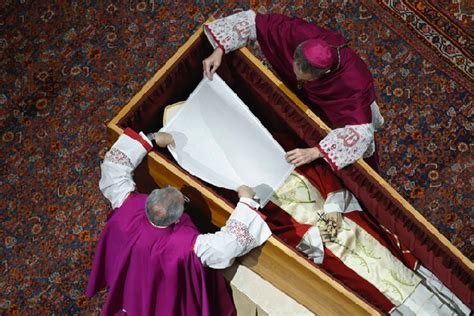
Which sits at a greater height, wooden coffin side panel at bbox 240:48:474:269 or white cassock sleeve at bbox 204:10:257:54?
white cassock sleeve at bbox 204:10:257:54

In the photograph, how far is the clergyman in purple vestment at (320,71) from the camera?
2.62m

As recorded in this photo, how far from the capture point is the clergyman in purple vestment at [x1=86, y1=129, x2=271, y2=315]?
98.7 inches

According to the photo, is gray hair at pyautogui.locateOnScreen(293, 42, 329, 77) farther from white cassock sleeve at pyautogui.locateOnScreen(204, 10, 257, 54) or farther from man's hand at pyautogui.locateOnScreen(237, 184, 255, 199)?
man's hand at pyautogui.locateOnScreen(237, 184, 255, 199)

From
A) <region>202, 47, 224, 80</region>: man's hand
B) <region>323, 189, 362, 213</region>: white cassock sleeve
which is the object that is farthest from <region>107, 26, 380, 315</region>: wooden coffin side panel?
<region>323, 189, 362, 213</region>: white cassock sleeve

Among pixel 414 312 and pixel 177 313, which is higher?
pixel 177 313

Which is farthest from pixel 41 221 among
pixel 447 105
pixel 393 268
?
pixel 447 105

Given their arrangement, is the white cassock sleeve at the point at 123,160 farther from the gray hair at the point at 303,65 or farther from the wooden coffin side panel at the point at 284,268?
the gray hair at the point at 303,65

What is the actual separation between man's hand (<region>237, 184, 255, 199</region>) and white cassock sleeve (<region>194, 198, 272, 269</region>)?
79 millimetres

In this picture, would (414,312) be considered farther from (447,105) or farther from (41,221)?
(41,221)

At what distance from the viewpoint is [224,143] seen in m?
2.89

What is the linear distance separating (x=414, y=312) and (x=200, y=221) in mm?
1019

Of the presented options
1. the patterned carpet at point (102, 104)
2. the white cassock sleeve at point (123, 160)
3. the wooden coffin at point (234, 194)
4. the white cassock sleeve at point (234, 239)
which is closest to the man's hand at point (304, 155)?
the wooden coffin at point (234, 194)

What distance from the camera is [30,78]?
373 centimetres

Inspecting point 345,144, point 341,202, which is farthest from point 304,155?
point 341,202
